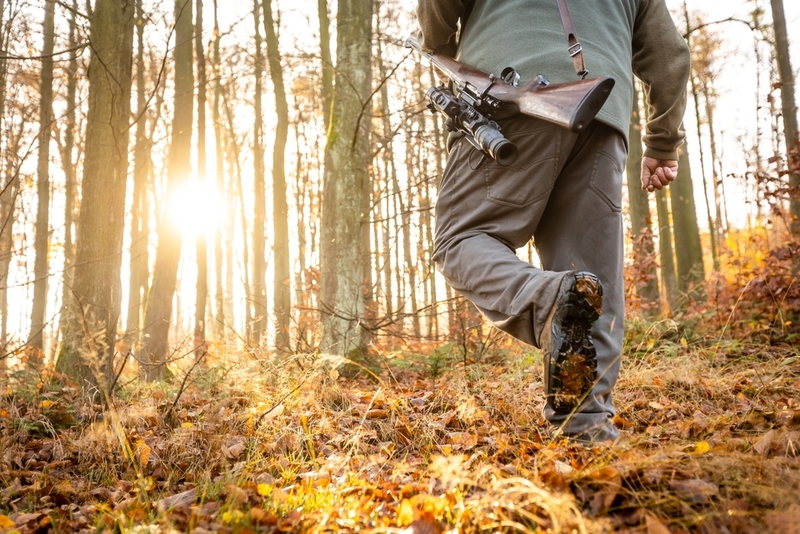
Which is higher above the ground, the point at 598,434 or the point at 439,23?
the point at 439,23

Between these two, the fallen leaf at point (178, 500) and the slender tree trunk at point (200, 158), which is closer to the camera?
the fallen leaf at point (178, 500)

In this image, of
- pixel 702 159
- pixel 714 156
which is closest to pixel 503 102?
pixel 702 159

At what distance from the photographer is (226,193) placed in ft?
71.0

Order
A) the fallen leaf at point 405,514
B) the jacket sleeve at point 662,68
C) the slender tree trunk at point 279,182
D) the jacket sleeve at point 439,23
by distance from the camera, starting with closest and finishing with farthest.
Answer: the fallen leaf at point 405,514
the jacket sleeve at point 439,23
the jacket sleeve at point 662,68
the slender tree trunk at point 279,182

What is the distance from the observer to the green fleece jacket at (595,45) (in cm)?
212

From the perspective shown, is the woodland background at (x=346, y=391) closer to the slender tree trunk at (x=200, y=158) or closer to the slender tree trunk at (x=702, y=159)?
the slender tree trunk at (x=200, y=158)

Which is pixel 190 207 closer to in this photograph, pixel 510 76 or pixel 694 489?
pixel 510 76

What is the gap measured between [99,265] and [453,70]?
3.82 meters

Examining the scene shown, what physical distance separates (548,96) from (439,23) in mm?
713

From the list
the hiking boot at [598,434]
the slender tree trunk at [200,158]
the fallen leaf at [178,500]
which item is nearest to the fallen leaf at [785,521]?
the hiking boot at [598,434]

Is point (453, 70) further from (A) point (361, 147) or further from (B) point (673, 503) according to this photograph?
(A) point (361, 147)

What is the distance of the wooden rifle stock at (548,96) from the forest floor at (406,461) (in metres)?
1.06

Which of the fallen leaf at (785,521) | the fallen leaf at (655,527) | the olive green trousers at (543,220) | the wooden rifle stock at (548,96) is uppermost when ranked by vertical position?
the wooden rifle stock at (548,96)

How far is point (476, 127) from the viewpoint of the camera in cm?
206
